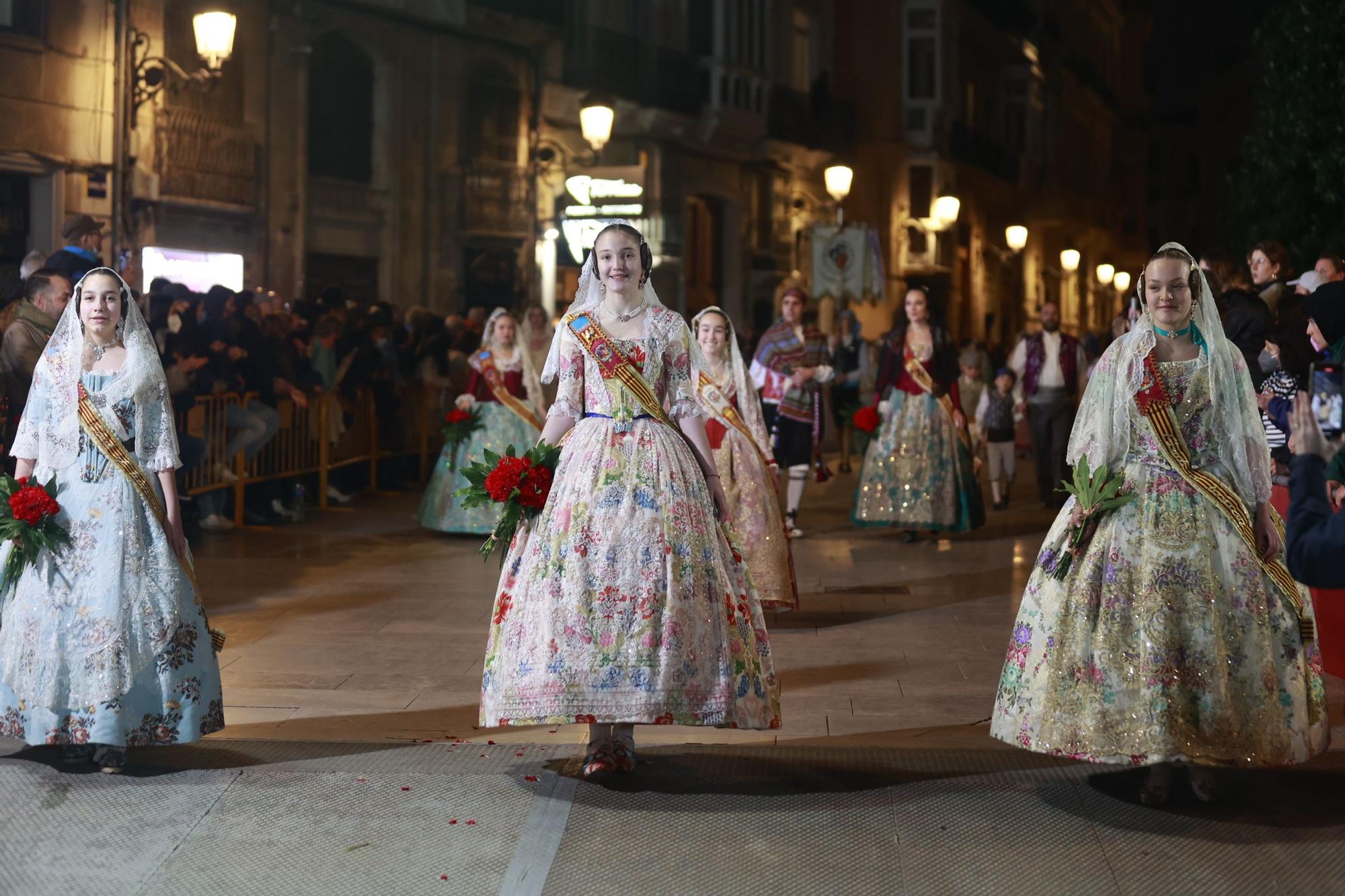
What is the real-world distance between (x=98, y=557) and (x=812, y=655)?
3.62m

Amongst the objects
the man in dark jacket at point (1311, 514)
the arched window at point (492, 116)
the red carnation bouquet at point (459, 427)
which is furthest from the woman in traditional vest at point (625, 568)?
the arched window at point (492, 116)

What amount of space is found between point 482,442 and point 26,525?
22.5 feet

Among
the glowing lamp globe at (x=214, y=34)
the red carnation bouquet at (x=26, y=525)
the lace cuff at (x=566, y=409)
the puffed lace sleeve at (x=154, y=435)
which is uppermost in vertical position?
the glowing lamp globe at (x=214, y=34)

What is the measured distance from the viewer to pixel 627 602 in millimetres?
5617

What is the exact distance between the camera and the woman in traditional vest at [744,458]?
9.09 metres

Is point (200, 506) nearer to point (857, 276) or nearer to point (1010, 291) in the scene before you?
point (857, 276)

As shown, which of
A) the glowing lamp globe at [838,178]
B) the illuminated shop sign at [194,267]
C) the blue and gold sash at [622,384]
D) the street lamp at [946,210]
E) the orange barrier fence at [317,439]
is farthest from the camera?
the street lamp at [946,210]

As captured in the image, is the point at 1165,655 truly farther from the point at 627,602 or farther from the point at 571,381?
the point at 571,381

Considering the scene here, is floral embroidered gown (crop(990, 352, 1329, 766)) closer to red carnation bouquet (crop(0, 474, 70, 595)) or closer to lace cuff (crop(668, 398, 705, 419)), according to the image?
lace cuff (crop(668, 398, 705, 419))

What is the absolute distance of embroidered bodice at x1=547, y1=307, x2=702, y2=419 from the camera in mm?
5984

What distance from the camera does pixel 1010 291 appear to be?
41406 millimetres

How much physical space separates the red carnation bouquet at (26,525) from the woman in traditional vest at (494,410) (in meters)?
6.58

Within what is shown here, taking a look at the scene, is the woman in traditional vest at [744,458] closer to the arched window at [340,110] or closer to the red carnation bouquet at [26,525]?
the red carnation bouquet at [26,525]

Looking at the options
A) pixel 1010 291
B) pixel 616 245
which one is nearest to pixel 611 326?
pixel 616 245
